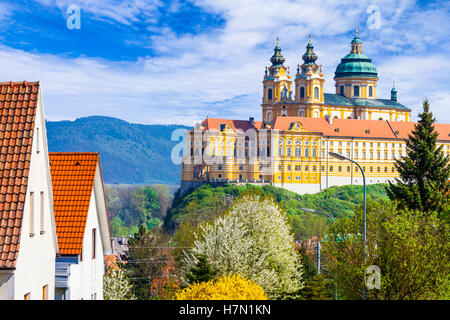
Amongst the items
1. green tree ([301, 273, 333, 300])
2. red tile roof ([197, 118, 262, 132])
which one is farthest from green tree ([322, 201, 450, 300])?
red tile roof ([197, 118, 262, 132])

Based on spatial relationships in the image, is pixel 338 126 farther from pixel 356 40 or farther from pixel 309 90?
pixel 356 40

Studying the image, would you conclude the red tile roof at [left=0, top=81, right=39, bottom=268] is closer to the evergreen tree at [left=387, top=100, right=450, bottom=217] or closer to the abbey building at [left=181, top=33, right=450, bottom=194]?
the evergreen tree at [left=387, top=100, right=450, bottom=217]

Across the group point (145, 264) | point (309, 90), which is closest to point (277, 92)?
point (309, 90)

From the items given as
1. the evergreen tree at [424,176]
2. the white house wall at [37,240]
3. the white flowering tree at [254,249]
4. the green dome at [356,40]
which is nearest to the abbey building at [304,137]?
the green dome at [356,40]

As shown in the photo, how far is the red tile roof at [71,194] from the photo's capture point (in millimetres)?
19766

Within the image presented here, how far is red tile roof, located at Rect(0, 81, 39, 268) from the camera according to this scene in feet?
40.6

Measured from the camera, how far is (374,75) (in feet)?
565

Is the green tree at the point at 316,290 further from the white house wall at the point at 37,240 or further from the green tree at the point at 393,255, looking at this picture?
the white house wall at the point at 37,240

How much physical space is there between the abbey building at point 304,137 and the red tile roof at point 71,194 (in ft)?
394

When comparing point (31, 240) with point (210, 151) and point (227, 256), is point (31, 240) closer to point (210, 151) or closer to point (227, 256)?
point (227, 256)

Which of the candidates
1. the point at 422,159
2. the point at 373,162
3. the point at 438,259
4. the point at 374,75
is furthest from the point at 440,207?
the point at 374,75

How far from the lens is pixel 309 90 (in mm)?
158125

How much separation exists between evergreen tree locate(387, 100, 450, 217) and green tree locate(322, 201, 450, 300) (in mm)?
12614

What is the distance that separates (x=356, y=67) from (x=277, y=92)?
24780mm
